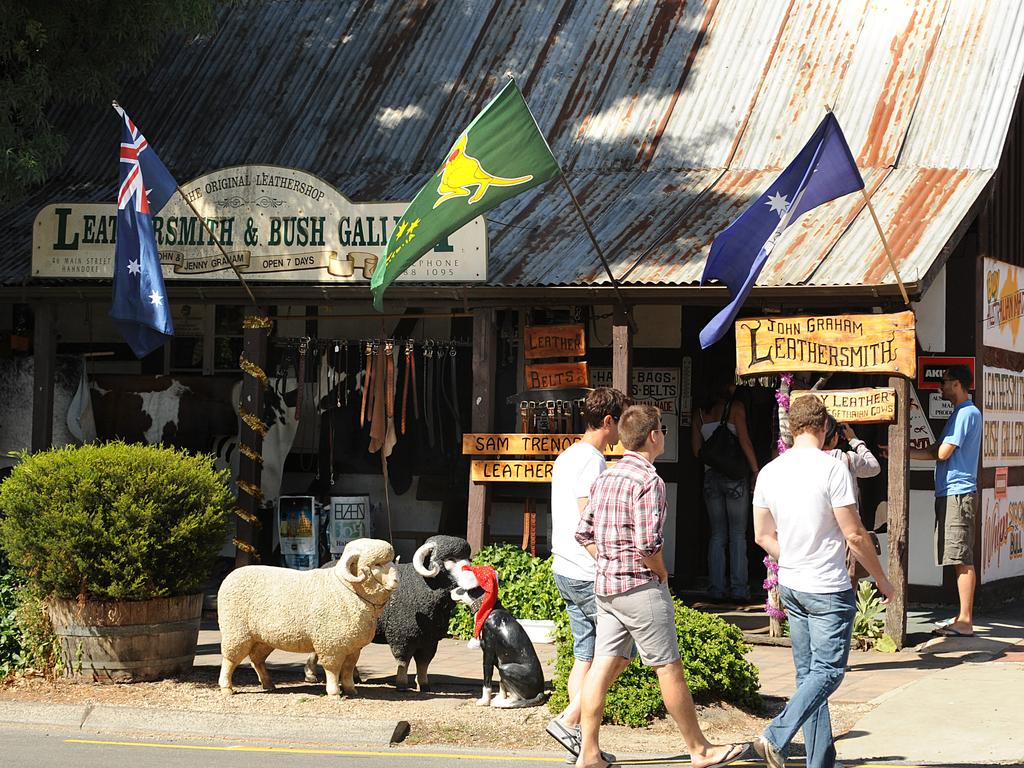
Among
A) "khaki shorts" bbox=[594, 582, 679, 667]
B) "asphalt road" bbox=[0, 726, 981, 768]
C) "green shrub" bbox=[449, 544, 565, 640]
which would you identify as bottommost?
"asphalt road" bbox=[0, 726, 981, 768]

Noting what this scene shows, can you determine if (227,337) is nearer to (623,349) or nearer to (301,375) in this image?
(301,375)

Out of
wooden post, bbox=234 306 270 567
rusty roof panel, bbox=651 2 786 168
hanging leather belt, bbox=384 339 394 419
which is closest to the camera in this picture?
wooden post, bbox=234 306 270 567

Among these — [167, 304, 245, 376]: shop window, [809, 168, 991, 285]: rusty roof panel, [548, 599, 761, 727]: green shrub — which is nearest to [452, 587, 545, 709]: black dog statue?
[548, 599, 761, 727]: green shrub

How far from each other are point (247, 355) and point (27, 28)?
11.9 ft

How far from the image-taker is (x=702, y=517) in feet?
46.8

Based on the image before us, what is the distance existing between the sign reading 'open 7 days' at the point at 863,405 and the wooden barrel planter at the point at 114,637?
5.06 metres

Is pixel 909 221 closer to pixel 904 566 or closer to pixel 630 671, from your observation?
pixel 904 566

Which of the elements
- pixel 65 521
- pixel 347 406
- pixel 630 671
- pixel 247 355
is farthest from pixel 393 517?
pixel 630 671

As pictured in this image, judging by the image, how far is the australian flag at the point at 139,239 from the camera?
39.0 feet

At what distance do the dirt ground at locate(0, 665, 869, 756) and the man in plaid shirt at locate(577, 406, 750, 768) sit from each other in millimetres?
879

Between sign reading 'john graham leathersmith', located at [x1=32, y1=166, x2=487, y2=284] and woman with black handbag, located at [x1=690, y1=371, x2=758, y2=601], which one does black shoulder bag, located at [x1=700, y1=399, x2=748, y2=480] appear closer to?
woman with black handbag, located at [x1=690, y1=371, x2=758, y2=601]

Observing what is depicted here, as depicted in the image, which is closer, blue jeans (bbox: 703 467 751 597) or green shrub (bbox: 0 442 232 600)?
green shrub (bbox: 0 442 232 600)

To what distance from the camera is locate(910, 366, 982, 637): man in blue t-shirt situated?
1128 centimetres

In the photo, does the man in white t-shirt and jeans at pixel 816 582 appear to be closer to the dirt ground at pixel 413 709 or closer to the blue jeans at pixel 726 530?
the dirt ground at pixel 413 709
